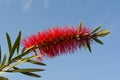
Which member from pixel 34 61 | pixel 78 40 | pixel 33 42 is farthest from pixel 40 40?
pixel 78 40

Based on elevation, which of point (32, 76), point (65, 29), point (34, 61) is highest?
point (65, 29)

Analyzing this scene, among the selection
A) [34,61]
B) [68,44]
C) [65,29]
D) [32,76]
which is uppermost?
[65,29]

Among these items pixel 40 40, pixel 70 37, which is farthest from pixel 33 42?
pixel 70 37

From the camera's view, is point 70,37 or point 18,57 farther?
point 70,37

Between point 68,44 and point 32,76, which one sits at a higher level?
point 68,44

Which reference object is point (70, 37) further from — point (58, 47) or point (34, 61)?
point (34, 61)

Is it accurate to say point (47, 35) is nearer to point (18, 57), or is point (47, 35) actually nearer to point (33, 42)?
point (33, 42)
